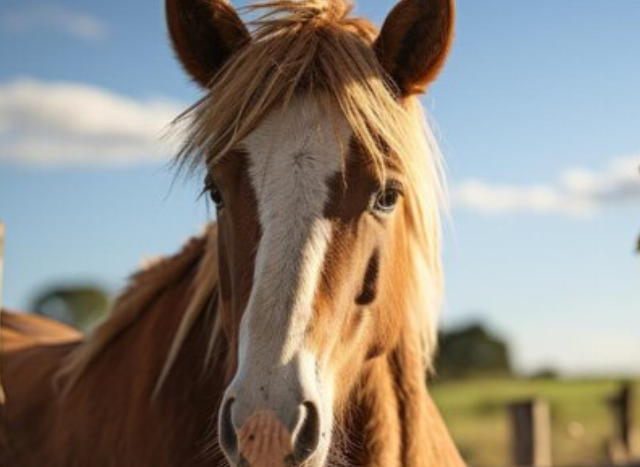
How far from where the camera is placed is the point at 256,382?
101 inches

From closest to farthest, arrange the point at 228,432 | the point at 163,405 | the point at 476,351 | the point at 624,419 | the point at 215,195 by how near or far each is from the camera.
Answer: the point at 228,432, the point at 215,195, the point at 163,405, the point at 624,419, the point at 476,351

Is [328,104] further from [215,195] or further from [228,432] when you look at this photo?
[228,432]

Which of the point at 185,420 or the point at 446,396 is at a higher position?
the point at 185,420

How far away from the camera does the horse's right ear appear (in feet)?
11.2

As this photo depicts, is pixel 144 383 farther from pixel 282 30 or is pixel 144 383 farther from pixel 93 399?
pixel 282 30

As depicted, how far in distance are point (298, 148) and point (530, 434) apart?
6203mm

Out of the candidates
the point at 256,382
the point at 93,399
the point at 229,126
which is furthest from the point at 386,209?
the point at 93,399

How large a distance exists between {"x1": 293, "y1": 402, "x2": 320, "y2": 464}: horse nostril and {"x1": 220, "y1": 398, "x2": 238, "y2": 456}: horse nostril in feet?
0.56

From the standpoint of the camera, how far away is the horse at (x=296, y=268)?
8.84 ft

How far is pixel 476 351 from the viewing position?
185 feet

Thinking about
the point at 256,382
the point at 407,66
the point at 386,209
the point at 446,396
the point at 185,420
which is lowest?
the point at 446,396

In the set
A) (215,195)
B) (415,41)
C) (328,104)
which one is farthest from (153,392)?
(415,41)

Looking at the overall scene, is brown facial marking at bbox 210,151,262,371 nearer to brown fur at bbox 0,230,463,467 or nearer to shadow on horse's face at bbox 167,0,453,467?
shadow on horse's face at bbox 167,0,453,467

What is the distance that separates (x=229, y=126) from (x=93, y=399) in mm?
1479
